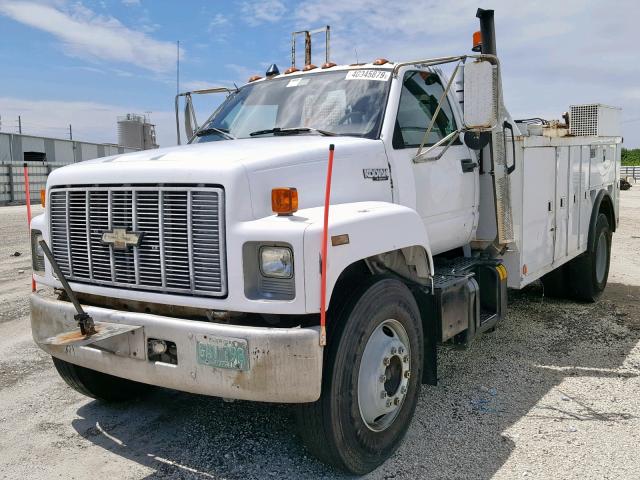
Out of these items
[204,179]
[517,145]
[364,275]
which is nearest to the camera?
[204,179]

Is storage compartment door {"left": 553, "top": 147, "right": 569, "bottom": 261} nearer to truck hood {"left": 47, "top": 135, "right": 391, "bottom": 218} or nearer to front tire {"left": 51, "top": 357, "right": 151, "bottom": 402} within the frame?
truck hood {"left": 47, "top": 135, "right": 391, "bottom": 218}

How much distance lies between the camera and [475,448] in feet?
12.5

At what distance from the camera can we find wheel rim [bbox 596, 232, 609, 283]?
25.4 feet

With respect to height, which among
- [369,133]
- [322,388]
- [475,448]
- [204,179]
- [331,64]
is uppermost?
[331,64]

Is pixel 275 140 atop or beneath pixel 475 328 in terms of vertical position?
atop

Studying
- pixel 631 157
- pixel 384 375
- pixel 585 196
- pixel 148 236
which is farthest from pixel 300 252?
pixel 631 157

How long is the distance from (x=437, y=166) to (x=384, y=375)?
175cm

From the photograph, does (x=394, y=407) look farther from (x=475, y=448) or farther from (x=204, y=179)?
(x=204, y=179)

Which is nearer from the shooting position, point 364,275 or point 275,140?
point 364,275

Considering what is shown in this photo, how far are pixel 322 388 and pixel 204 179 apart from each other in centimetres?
122

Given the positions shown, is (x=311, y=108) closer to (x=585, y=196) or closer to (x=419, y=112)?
(x=419, y=112)

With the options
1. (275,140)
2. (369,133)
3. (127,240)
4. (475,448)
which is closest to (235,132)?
(275,140)

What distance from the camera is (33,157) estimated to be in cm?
3931

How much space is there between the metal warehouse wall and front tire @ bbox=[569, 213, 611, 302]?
711 inches
